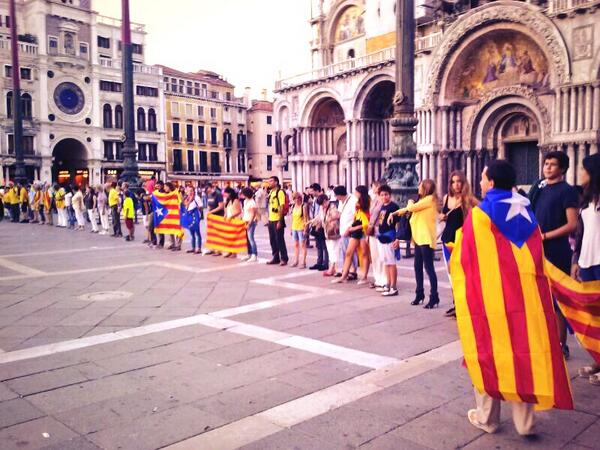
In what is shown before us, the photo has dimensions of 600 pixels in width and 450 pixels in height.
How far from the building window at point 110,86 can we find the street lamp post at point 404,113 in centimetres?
4039

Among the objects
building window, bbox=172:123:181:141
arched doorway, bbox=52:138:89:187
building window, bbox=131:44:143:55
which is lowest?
arched doorway, bbox=52:138:89:187

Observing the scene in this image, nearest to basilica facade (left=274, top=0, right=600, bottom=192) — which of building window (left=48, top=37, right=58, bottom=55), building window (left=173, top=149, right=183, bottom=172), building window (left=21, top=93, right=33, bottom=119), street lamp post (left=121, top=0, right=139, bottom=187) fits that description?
street lamp post (left=121, top=0, right=139, bottom=187)

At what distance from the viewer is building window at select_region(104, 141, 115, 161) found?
4638cm

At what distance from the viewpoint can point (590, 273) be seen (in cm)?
454

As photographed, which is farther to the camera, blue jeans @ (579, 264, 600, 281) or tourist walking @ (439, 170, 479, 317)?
tourist walking @ (439, 170, 479, 317)

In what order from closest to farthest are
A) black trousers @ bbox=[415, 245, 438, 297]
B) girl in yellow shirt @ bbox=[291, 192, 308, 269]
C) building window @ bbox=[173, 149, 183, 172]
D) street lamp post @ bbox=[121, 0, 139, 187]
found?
1. black trousers @ bbox=[415, 245, 438, 297]
2. girl in yellow shirt @ bbox=[291, 192, 308, 269]
3. street lamp post @ bbox=[121, 0, 139, 187]
4. building window @ bbox=[173, 149, 183, 172]

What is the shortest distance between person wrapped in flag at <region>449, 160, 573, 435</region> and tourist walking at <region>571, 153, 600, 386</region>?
54.2 inches

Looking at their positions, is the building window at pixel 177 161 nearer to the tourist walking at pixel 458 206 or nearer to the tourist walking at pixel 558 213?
the tourist walking at pixel 458 206

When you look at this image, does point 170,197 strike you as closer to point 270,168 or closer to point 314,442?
point 314,442

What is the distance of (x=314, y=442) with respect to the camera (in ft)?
10.9

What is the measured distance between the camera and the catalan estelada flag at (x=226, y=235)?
11.8 meters

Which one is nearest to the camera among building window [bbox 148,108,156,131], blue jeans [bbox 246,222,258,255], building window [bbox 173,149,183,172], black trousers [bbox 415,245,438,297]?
black trousers [bbox 415,245,438,297]

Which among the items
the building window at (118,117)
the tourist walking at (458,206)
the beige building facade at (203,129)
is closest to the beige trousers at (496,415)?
the tourist walking at (458,206)

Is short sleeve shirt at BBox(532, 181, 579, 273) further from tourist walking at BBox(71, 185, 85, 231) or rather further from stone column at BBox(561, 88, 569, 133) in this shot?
tourist walking at BBox(71, 185, 85, 231)
